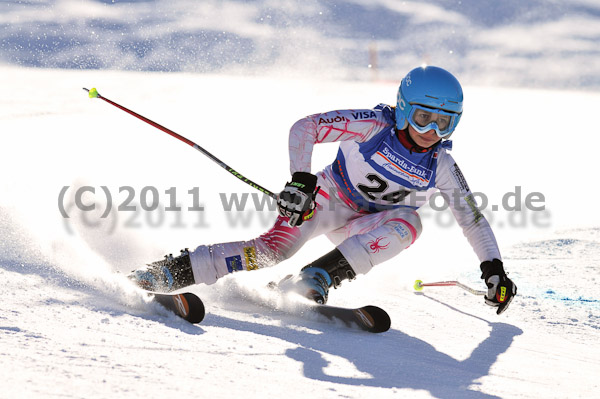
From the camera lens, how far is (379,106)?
13.2 feet

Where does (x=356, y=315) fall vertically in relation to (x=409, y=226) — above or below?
below

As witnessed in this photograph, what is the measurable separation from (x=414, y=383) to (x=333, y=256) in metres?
1.31

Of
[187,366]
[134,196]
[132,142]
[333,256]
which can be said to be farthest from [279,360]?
[132,142]

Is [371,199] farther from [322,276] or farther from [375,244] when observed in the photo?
[322,276]

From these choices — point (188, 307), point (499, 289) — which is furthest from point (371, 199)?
point (188, 307)

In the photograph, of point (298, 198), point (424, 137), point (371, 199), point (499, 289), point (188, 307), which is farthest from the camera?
point (371, 199)

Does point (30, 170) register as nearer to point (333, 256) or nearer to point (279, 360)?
point (333, 256)

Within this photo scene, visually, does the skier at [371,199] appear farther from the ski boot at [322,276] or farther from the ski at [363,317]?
the ski at [363,317]

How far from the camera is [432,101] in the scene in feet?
11.6

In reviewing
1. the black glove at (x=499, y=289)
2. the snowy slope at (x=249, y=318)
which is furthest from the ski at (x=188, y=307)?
the black glove at (x=499, y=289)

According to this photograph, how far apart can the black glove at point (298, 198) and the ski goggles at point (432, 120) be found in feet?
2.44

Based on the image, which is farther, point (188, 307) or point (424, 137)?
point (424, 137)

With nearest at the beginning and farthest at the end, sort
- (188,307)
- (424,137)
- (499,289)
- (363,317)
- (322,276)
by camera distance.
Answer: (188,307) < (363,317) < (499,289) < (322,276) < (424,137)

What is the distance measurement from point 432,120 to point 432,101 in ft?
0.39
